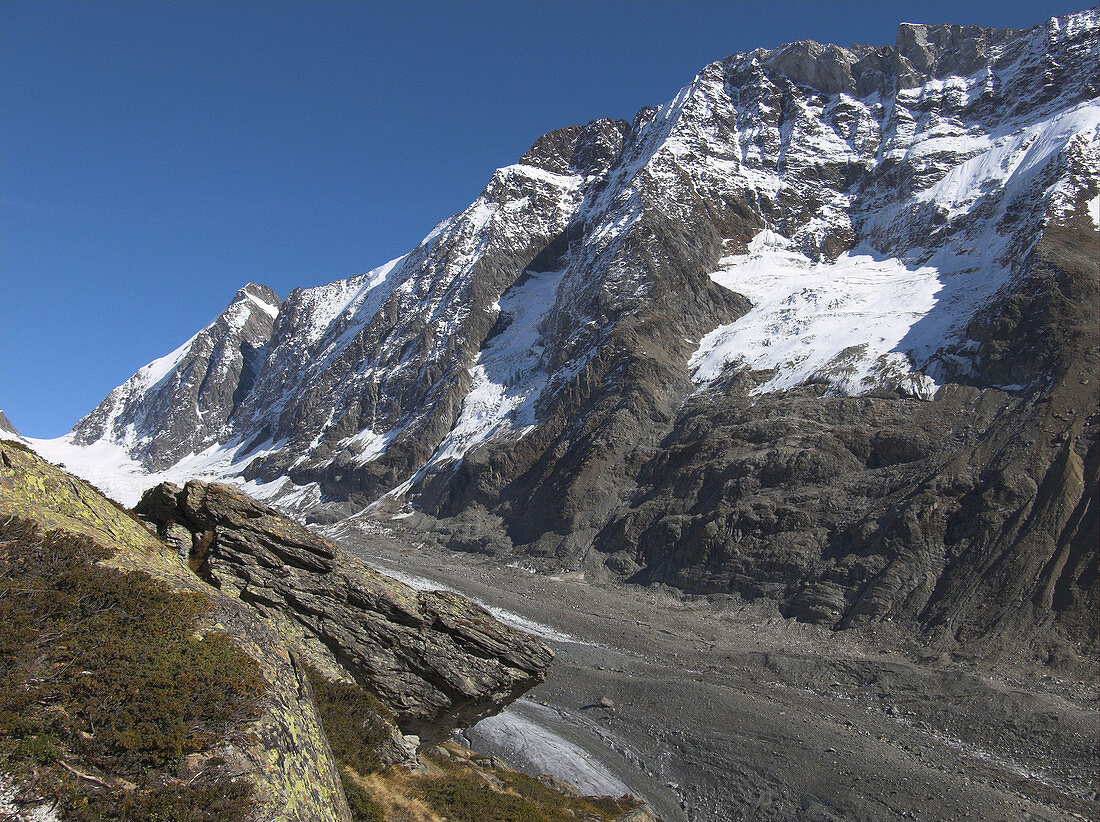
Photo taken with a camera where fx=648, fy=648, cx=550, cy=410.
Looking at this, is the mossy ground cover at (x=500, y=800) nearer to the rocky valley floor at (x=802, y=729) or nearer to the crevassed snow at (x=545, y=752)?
the crevassed snow at (x=545, y=752)

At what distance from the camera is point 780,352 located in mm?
94625

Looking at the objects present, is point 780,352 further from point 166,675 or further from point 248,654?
point 166,675

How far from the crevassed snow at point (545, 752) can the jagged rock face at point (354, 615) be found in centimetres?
1484

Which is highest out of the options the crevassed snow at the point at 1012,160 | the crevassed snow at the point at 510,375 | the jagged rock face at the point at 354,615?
the crevassed snow at the point at 1012,160

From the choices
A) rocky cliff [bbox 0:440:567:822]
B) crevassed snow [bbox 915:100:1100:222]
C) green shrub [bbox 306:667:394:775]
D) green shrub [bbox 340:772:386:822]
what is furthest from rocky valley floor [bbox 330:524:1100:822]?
crevassed snow [bbox 915:100:1100:222]

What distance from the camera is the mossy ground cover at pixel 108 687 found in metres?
7.54

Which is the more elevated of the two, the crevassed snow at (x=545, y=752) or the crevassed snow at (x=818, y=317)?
the crevassed snow at (x=818, y=317)

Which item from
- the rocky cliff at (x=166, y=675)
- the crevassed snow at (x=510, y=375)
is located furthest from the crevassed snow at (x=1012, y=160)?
the rocky cliff at (x=166, y=675)

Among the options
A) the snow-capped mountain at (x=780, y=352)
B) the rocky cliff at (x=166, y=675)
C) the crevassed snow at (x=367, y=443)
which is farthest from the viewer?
the crevassed snow at (x=367, y=443)

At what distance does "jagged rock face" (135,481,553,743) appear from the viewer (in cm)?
1680

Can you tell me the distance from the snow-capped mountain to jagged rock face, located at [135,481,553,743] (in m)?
43.6

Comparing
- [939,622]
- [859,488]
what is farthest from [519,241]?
[939,622]

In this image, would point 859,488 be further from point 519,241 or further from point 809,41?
point 809,41

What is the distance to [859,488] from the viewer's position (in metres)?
65.1
